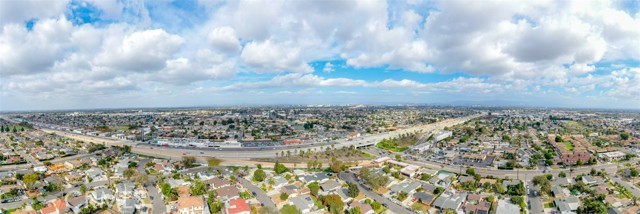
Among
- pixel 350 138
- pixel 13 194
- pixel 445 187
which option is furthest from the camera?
pixel 350 138

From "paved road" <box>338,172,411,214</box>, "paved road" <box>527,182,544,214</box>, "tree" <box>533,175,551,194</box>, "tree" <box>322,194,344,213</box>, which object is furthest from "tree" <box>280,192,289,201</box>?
"tree" <box>533,175,551,194</box>

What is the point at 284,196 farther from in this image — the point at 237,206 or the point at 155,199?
the point at 155,199

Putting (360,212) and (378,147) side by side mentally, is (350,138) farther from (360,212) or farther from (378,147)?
(360,212)

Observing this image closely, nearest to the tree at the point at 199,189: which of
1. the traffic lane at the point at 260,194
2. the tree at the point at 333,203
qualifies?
the traffic lane at the point at 260,194

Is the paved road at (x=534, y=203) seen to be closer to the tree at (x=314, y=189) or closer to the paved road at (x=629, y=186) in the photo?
the paved road at (x=629, y=186)

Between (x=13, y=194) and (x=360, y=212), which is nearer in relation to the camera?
(x=360, y=212)

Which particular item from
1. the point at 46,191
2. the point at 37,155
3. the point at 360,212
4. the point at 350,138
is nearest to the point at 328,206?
the point at 360,212

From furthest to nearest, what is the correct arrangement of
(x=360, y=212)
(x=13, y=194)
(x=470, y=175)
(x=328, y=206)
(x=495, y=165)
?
(x=495, y=165) < (x=470, y=175) < (x=13, y=194) < (x=328, y=206) < (x=360, y=212)

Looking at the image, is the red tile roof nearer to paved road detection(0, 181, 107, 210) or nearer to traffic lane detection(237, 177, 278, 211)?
traffic lane detection(237, 177, 278, 211)
